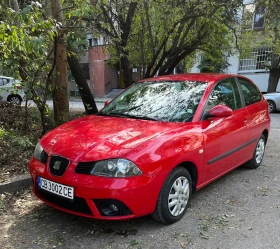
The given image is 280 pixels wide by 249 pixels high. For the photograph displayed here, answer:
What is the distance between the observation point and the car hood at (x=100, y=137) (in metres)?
2.90

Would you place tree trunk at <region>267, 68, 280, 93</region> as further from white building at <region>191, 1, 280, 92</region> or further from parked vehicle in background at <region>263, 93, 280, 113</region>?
parked vehicle in background at <region>263, 93, 280, 113</region>

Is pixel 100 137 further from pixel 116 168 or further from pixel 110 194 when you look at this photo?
pixel 110 194

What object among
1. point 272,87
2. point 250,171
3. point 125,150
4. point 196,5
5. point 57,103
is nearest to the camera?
point 125,150

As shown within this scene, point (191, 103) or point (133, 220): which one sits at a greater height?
point (191, 103)

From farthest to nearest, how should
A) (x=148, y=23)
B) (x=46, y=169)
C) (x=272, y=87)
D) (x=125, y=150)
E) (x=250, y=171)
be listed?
1. (x=272, y=87)
2. (x=148, y=23)
3. (x=250, y=171)
4. (x=46, y=169)
5. (x=125, y=150)

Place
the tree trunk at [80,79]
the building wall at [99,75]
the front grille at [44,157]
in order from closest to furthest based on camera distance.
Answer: the front grille at [44,157], the tree trunk at [80,79], the building wall at [99,75]

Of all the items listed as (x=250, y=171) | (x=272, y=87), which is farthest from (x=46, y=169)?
(x=272, y=87)

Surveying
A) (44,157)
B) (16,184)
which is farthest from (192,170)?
(16,184)

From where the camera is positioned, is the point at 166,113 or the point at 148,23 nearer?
the point at 166,113

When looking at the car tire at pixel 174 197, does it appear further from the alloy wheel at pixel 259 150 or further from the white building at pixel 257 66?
the white building at pixel 257 66

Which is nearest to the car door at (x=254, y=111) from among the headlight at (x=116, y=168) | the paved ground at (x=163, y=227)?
the paved ground at (x=163, y=227)

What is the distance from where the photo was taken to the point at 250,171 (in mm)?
5090

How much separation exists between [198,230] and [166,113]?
140cm

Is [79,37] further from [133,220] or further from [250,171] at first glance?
[250,171]
